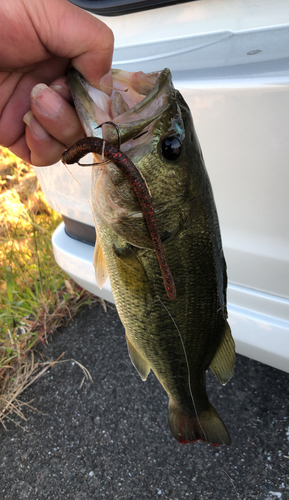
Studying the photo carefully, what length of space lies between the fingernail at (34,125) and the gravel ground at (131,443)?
173cm

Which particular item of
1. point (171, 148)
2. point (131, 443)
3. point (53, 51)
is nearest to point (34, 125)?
point (53, 51)

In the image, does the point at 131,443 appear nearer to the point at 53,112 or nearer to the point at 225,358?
the point at 225,358

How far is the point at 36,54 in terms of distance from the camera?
1004 mm

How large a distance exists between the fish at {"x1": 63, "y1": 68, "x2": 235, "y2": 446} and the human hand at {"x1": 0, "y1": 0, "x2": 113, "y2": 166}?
2.1 inches

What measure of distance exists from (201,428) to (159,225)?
0.86m

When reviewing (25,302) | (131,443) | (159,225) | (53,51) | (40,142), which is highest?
(53,51)

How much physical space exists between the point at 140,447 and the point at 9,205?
2.39 metres

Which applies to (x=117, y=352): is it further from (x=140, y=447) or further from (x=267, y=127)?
(x=267, y=127)

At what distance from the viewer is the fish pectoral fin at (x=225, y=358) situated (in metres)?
1.20

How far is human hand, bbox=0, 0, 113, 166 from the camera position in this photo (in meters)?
0.91

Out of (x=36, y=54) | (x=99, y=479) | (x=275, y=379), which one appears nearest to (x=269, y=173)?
(x=36, y=54)

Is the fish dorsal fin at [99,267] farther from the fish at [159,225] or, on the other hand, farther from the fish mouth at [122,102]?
the fish mouth at [122,102]

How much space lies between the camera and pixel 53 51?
986mm

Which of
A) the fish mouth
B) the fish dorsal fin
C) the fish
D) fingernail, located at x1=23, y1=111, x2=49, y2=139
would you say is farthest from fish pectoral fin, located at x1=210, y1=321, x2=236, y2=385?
fingernail, located at x1=23, y1=111, x2=49, y2=139
